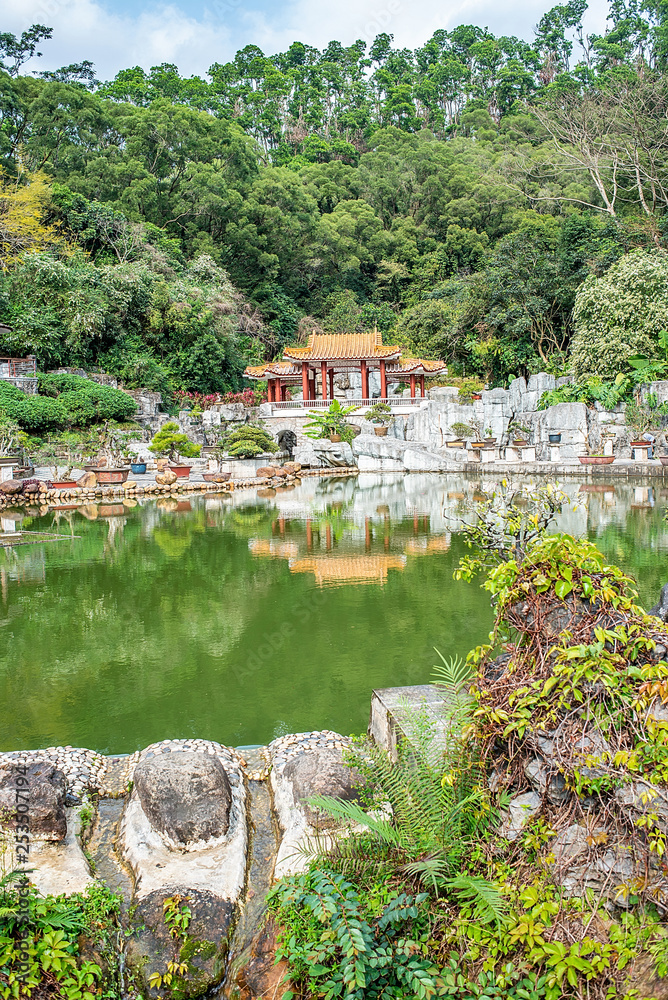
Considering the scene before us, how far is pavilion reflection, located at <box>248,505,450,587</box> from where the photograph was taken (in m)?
7.49

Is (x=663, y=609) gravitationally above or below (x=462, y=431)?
below

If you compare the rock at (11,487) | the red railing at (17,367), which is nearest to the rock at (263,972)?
the rock at (11,487)

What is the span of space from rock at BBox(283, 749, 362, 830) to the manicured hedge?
56.2ft

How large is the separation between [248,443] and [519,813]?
59.8 feet

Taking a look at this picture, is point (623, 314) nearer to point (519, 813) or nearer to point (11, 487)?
point (11, 487)

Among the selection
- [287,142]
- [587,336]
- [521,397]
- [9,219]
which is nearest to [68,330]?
[9,219]

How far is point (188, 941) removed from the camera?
2207 millimetres

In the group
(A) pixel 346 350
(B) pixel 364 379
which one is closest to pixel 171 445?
(A) pixel 346 350

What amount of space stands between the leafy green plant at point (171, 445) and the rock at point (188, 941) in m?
16.5

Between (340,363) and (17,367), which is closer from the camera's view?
(17,367)

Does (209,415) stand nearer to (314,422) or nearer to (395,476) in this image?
(314,422)

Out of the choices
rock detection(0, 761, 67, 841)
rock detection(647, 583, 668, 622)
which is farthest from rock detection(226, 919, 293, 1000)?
rock detection(647, 583, 668, 622)

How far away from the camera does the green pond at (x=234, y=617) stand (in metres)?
4.13

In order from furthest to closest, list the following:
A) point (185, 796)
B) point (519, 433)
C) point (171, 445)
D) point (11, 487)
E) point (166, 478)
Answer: point (519, 433)
point (171, 445)
point (166, 478)
point (11, 487)
point (185, 796)
